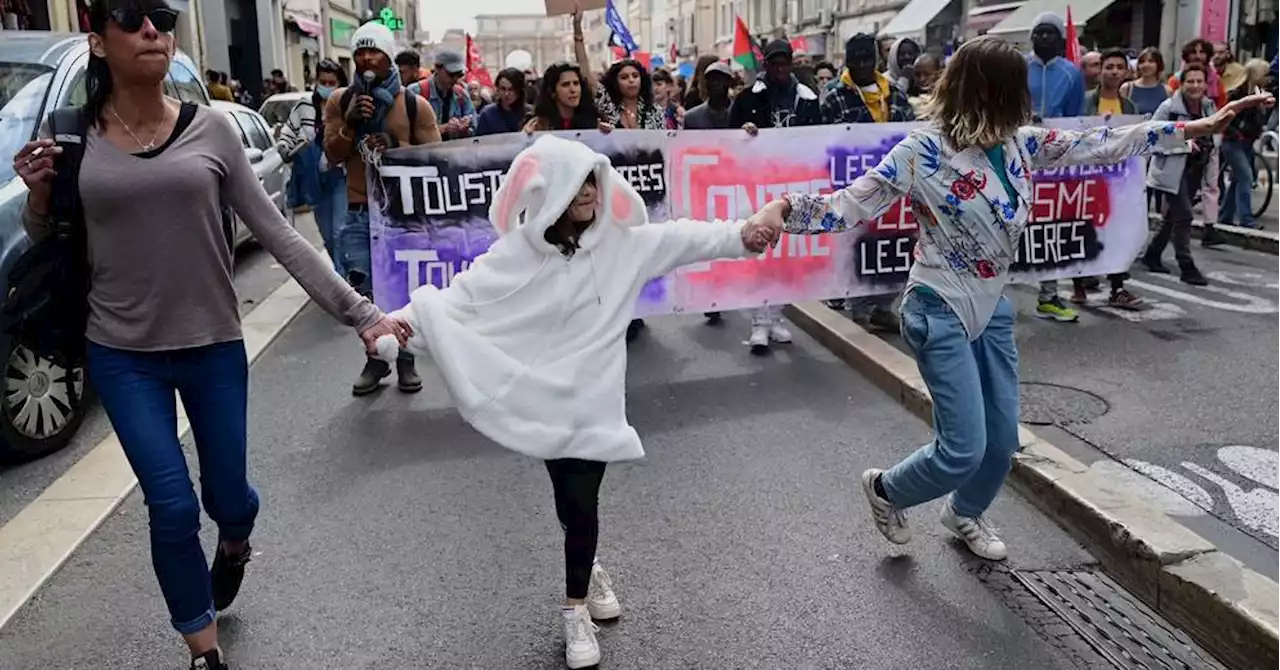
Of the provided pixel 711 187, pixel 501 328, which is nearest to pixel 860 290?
pixel 711 187

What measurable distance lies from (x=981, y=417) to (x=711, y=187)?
3.74 m

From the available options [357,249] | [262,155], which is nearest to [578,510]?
[357,249]

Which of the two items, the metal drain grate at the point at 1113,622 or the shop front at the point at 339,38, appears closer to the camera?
the metal drain grate at the point at 1113,622

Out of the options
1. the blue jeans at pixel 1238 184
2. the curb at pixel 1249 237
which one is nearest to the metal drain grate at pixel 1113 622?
the curb at pixel 1249 237

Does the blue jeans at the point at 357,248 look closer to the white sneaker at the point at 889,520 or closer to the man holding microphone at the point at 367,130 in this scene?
the man holding microphone at the point at 367,130

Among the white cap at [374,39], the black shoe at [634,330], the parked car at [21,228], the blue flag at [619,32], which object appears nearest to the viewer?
the parked car at [21,228]

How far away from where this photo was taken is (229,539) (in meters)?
3.61

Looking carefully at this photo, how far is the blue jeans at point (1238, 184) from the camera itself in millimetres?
11477

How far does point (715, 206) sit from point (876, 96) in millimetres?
1736

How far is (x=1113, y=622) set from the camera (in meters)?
3.73

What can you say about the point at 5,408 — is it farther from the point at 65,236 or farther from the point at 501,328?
the point at 501,328

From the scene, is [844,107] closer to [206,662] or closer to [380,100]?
[380,100]

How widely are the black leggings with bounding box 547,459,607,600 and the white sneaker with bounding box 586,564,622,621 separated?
22cm

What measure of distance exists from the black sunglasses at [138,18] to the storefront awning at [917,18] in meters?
31.0
